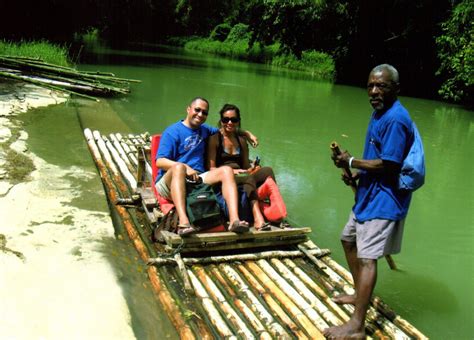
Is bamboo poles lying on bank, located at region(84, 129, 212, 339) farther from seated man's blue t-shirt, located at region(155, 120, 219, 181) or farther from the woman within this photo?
the woman

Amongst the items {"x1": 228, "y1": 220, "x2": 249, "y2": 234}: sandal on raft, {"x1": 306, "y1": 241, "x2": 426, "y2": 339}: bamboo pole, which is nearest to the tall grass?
{"x1": 228, "y1": 220, "x2": 249, "y2": 234}: sandal on raft

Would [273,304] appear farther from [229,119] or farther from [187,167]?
[229,119]

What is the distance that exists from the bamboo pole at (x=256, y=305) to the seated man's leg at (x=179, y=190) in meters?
0.47

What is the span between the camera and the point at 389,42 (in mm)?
21297

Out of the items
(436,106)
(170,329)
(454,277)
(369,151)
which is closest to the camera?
(369,151)

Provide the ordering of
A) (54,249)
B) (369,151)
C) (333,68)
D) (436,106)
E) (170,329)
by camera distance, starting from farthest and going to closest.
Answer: (333,68) < (436,106) < (54,249) < (170,329) < (369,151)

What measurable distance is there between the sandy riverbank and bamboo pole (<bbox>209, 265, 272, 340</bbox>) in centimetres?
69

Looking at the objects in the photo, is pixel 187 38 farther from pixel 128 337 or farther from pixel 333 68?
pixel 128 337

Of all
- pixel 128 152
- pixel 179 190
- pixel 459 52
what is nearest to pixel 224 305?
pixel 179 190

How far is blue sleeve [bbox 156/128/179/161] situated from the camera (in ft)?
13.3

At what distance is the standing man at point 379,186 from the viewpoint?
260cm

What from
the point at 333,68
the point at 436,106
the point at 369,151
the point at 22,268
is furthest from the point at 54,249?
the point at 333,68

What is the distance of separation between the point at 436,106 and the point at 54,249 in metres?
15.9

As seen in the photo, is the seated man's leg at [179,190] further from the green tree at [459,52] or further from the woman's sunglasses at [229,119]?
the green tree at [459,52]
